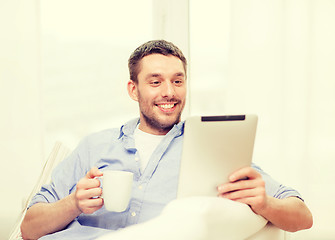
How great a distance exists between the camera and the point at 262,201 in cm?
113

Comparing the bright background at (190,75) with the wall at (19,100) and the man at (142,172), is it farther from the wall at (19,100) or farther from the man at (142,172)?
the man at (142,172)

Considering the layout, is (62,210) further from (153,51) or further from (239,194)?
(153,51)

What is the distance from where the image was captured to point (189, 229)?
85cm

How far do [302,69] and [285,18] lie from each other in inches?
11.9

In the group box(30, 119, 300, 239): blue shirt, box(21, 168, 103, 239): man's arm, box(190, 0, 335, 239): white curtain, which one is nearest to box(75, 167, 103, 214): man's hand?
box(21, 168, 103, 239): man's arm

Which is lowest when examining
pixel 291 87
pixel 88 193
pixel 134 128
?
pixel 88 193

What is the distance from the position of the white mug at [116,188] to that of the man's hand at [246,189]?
0.26m

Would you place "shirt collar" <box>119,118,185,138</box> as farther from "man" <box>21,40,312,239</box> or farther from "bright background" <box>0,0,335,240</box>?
"bright background" <box>0,0,335,240</box>

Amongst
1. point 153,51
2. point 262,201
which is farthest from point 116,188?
point 153,51

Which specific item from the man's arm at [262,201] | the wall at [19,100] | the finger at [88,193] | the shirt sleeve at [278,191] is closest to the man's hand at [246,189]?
the man's arm at [262,201]

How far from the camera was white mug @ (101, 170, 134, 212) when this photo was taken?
1.13 meters

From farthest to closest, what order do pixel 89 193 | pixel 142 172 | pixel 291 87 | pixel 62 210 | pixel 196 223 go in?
pixel 291 87 → pixel 142 172 → pixel 62 210 → pixel 89 193 → pixel 196 223

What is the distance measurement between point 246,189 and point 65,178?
29.2 inches

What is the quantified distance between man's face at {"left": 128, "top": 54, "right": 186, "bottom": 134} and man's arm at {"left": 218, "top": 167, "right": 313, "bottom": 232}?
1.78 ft
